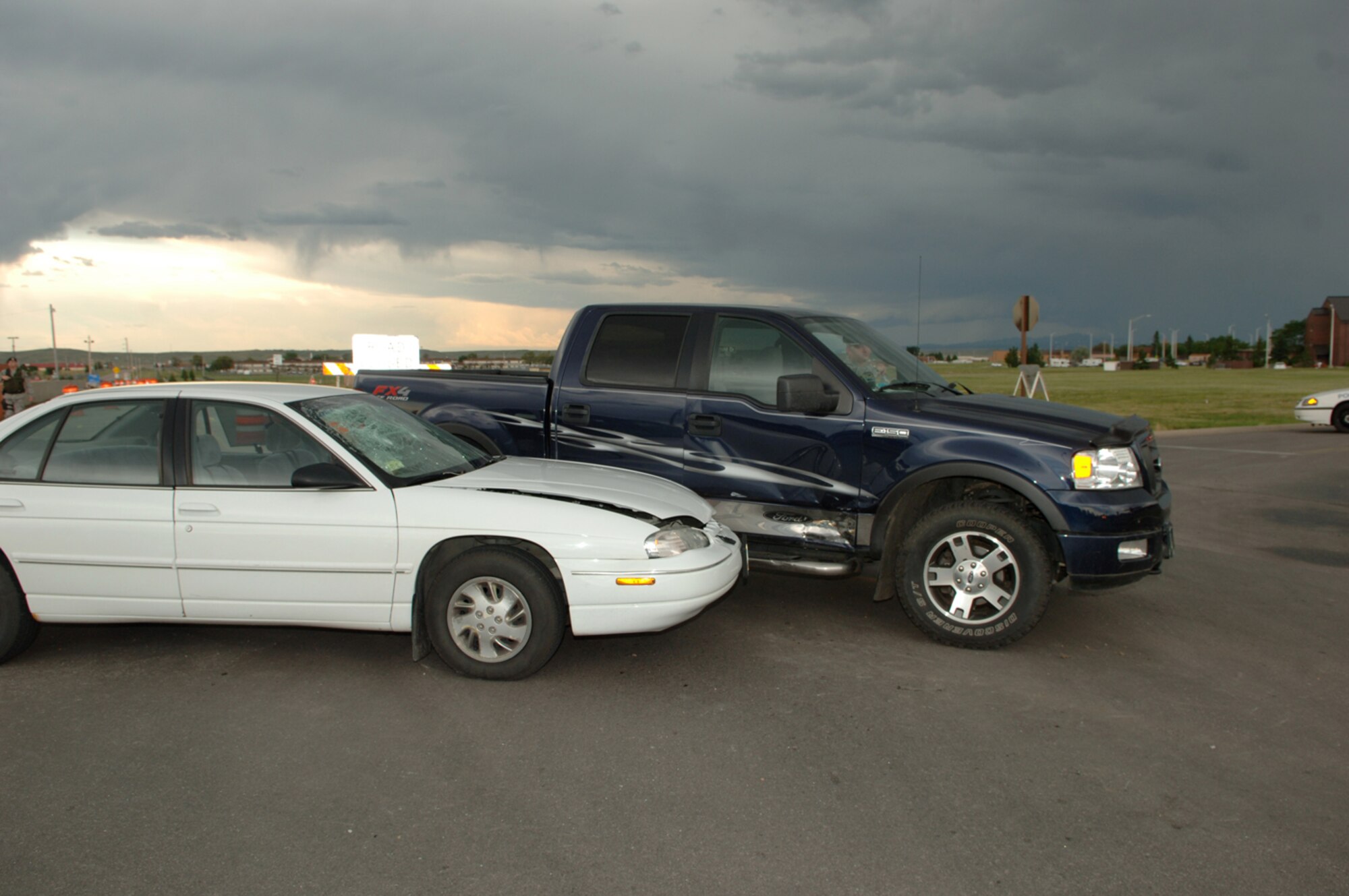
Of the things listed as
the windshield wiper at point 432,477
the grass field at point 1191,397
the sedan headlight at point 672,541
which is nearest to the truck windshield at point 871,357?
the sedan headlight at point 672,541

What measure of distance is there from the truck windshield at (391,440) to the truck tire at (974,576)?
103 inches

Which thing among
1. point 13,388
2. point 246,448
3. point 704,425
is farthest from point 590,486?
point 13,388

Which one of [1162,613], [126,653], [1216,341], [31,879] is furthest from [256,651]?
[1216,341]

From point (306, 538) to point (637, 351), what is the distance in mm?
2716

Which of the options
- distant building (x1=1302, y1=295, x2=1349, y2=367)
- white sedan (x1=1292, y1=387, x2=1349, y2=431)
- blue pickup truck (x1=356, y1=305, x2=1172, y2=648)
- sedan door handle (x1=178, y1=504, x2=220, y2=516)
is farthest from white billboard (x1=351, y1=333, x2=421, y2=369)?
distant building (x1=1302, y1=295, x2=1349, y2=367)

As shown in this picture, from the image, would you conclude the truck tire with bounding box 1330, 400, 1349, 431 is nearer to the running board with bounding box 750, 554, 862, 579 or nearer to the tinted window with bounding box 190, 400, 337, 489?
the running board with bounding box 750, 554, 862, 579

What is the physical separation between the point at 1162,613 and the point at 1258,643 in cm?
68

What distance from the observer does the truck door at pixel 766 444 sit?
582cm

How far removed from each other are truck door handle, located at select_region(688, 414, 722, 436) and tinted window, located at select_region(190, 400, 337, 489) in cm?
233

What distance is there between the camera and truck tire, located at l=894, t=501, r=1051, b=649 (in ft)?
17.1

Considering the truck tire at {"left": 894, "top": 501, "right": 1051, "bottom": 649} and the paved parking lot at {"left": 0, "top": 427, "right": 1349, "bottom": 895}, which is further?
the truck tire at {"left": 894, "top": 501, "right": 1051, "bottom": 649}

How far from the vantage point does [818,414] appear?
586cm

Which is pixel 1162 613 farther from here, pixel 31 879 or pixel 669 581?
pixel 31 879

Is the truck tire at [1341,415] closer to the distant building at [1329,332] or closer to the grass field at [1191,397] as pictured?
the grass field at [1191,397]
